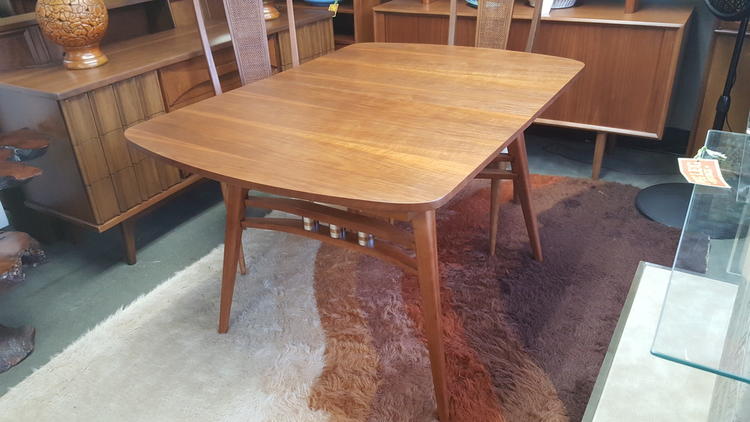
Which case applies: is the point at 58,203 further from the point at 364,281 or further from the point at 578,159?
the point at 578,159

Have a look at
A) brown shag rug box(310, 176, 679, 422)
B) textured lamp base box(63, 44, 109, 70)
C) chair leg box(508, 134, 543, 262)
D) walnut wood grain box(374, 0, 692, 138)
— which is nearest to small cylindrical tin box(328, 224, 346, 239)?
brown shag rug box(310, 176, 679, 422)

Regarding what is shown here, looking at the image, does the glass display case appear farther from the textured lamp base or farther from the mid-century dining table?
the textured lamp base

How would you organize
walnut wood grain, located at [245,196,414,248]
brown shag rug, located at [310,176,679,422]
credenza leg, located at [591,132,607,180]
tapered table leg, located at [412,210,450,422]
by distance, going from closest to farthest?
tapered table leg, located at [412,210,450,422] < walnut wood grain, located at [245,196,414,248] < brown shag rug, located at [310,176,679,422] < credenza leg, located at [591,132,607,180]

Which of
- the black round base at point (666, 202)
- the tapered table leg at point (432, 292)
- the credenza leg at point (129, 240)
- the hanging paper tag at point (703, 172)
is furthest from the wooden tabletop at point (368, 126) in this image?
the black round base at point (666, 202)

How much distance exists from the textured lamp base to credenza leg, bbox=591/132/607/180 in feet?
6.92

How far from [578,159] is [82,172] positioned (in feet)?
7.48

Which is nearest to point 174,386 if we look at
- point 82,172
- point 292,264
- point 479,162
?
point 292,264

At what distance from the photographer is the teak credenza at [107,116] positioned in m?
1.84

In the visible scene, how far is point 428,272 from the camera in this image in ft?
4.18

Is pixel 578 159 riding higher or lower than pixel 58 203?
lower

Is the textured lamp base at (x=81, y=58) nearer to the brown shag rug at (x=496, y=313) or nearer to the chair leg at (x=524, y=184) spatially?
the brown shag rug at (x=496, y=313)

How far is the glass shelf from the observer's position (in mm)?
865

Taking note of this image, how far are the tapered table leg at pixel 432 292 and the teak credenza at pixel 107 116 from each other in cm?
99

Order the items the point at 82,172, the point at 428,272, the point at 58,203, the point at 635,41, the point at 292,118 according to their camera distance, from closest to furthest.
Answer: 1. the point at 428,272
2. the point at 292,118
3. the point at 82,172
4. the point at 58,203
5. the point at 635,41
